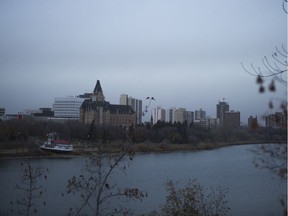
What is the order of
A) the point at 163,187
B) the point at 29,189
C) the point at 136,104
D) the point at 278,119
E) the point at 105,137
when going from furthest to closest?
the point at 136,104 → the point at 105,137 → the point at 163,187 → the point at 29,189 → the point at 278,119

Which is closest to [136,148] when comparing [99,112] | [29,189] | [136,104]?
[136,104]

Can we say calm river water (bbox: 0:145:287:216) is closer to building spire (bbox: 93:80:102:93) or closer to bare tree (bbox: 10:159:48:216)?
bare tree (bbox: 10:159:48:216)

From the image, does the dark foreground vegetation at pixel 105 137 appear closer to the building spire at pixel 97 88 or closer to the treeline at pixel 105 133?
the treeline at pixel 105 133

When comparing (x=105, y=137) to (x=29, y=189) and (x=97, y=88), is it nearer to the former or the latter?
(x=29, y=189)

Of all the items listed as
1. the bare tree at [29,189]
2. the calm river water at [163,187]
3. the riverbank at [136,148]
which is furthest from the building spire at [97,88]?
the bare tree at [29,189]

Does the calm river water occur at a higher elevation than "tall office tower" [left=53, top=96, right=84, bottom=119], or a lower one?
lower

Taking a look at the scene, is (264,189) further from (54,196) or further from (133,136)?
(133,136)

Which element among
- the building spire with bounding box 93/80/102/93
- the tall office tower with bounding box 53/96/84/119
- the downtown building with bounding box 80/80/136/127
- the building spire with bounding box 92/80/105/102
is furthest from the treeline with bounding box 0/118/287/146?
→ the tall office tower with bounding box 53/96/84/119

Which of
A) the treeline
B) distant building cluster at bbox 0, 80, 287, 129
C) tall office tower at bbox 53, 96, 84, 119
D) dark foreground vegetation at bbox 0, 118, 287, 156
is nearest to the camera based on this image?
dark foreground vegetation at bbox 0, 118, 287, 156

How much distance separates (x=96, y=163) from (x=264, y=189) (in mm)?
9176

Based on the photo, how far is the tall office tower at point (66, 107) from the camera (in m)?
59.5

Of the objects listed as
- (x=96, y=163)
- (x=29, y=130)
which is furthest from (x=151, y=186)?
(x=29, y=130)

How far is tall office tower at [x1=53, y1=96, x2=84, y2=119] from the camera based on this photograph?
2344 inches

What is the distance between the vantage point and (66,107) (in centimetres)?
5981
